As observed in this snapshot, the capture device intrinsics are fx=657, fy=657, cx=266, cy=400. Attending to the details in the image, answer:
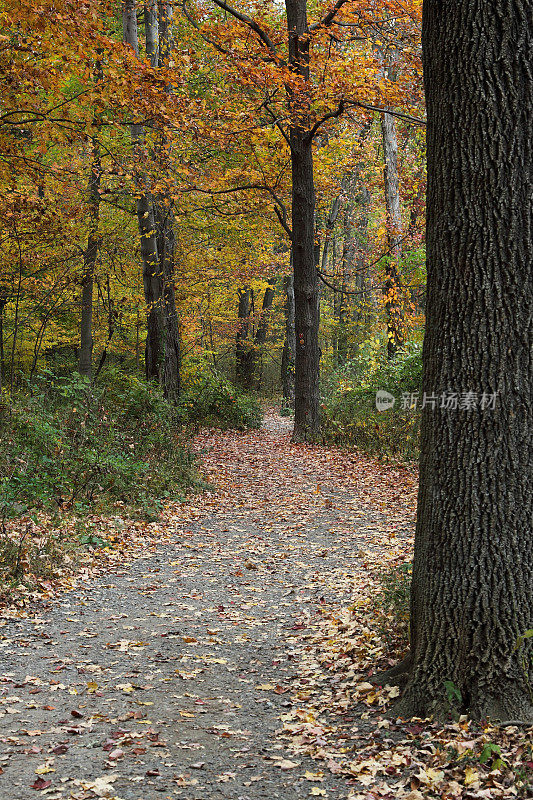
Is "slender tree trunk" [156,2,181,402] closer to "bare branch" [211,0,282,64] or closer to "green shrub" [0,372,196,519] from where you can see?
"bare branch" [211,0,282,64]

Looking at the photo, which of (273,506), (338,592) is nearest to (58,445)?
(273,506)

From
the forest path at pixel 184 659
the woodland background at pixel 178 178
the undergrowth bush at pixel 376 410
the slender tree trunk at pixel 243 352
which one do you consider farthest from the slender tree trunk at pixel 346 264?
the forest path at pixel 184 659

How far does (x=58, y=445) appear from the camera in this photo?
8.73 m

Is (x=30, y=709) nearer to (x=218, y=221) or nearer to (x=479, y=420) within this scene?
(x=479, y=420)

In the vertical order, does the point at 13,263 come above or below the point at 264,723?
above

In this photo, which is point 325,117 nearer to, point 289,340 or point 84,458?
point 84,458

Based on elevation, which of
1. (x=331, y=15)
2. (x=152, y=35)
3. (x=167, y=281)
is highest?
(x=152, y=35)

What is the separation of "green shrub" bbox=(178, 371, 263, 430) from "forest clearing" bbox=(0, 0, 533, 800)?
0.81 m

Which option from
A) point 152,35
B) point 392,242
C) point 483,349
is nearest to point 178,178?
point 152,35

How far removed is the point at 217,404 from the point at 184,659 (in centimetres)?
1383

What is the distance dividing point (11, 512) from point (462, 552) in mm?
5284

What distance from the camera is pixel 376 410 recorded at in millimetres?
14156

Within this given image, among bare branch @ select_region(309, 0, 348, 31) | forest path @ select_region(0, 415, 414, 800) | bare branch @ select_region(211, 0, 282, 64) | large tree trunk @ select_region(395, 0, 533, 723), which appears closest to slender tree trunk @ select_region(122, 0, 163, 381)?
bare branch @ select_region(211, 0, 282, 64)

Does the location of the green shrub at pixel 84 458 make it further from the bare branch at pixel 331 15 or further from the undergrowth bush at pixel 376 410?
the bare branch at pixel 331 15
